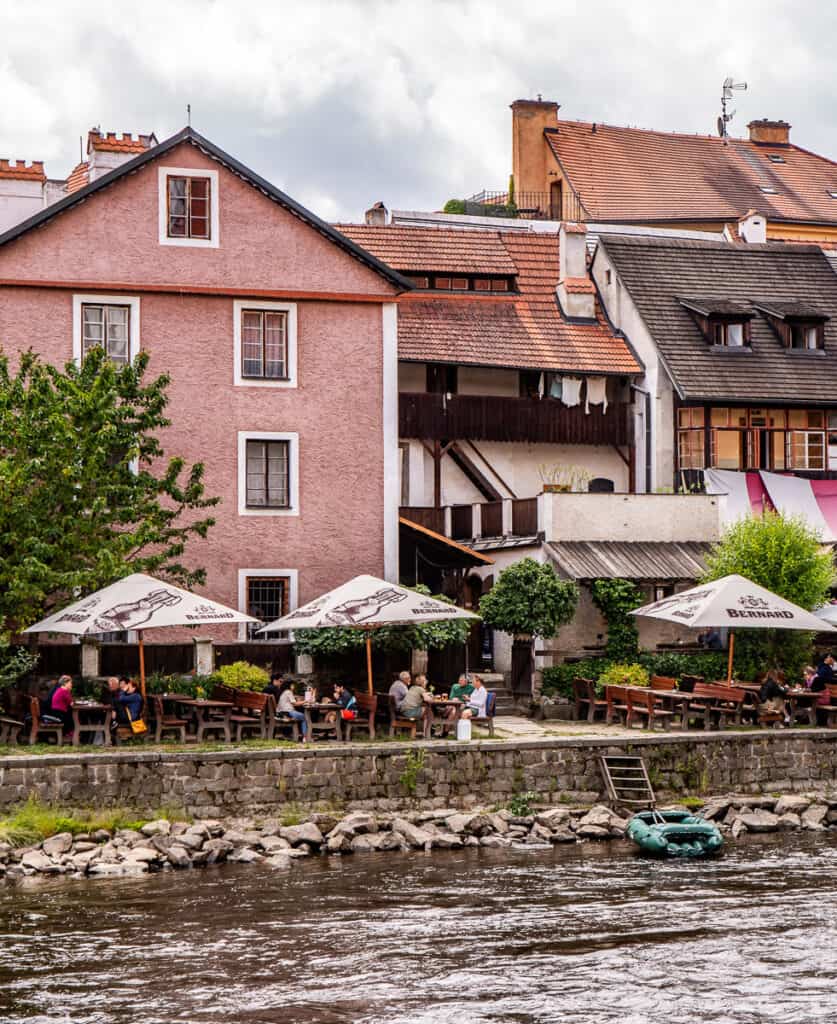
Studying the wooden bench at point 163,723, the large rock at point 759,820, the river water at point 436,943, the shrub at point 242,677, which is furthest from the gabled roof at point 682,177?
the river water at point 436,943

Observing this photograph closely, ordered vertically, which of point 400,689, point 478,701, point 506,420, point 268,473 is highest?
point 506,420

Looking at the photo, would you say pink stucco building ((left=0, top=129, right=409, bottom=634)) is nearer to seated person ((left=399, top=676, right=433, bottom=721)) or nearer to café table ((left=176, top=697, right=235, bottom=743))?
café table ((left=176, top=697, right=235, bottom=743))

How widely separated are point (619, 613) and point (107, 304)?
12.7 m

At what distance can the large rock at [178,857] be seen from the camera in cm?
2831

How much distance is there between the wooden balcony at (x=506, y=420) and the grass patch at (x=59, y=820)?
19466 millimetres

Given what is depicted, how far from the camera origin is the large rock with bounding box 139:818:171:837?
2920cm

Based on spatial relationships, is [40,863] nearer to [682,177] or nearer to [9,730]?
[9,730]

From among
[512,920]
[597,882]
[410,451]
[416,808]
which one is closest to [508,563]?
[410,451]

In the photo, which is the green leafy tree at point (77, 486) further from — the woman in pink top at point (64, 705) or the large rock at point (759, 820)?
the large rock at point (759, 820)

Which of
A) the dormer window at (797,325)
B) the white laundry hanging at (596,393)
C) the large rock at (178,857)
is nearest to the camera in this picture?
the large rock at (178,857)

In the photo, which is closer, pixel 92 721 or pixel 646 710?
pixel 92 721

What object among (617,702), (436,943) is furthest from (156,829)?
(617,702)

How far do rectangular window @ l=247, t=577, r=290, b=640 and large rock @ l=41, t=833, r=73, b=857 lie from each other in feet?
35.5

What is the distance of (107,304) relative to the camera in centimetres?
3878
